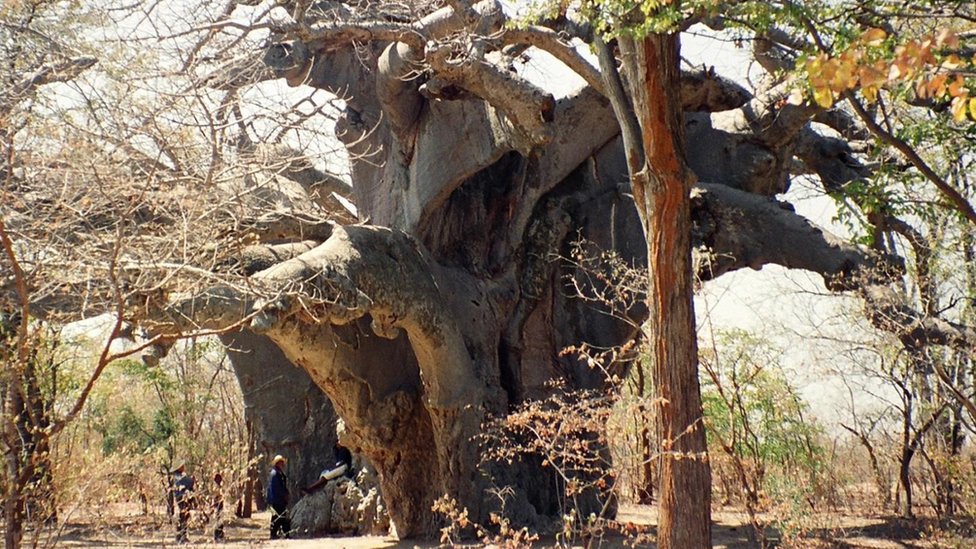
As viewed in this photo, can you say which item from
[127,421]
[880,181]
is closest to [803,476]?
[880,181]

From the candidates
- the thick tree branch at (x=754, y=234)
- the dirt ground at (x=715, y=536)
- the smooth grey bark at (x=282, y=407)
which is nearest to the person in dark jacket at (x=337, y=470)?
the smooth grey bark at (x=282, y=407)

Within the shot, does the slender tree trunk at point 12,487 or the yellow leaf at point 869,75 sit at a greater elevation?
the yellow leaf at point 869,75

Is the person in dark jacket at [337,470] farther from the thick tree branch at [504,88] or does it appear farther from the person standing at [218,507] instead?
the thick tree branch at [504,88]

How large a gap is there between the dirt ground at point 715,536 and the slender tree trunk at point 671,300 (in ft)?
5.76

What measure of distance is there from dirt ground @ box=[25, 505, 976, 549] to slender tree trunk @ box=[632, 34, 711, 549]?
69.1 inches

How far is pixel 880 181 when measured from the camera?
824 centimetres

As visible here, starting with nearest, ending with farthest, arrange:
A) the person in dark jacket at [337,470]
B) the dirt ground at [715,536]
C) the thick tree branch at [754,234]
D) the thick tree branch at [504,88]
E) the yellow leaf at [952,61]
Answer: the yellow leaf at [952,61] < the thick tree branch at [504,88] < the dirt ground at [715,536] < the thick tree branch at [754,234] < the person in dark jacket at [337,470]

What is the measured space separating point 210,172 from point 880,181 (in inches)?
208

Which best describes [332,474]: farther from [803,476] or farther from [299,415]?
[803,476]

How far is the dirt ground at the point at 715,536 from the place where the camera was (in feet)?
28.0

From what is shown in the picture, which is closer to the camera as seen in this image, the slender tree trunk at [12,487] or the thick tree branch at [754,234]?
the slender tree trunk at [12,487]

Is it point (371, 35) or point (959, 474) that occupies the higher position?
point (371, 35)

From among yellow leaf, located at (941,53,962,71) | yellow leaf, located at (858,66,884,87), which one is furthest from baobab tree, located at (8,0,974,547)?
yellow leaf, located at (858,66,884,87)

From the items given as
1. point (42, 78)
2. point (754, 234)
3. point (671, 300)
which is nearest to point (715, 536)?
point (754, 234)
